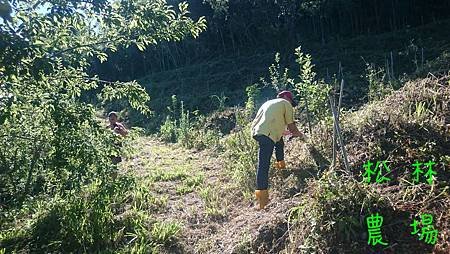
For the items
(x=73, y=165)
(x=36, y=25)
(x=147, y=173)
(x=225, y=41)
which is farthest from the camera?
(x=225, y=41)

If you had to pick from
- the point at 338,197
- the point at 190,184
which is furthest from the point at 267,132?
the point at 190,184

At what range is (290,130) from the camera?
14.9 feet

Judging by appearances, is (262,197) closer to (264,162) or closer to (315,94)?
(264,162)

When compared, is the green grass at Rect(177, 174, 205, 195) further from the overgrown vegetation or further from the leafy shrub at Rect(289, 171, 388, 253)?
the leafy shrub at Rect(289, 171, 388, 253)

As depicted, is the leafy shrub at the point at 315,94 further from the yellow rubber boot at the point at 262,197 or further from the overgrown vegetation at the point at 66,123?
the overgrown vegetation at the point at 66,123

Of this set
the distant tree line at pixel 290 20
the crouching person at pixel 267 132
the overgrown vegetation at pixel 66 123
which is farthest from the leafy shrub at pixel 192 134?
the distant tree line at pixel 290 20

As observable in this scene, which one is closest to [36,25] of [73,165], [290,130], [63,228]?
[73,165]

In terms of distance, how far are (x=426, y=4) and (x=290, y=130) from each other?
18.4 metres

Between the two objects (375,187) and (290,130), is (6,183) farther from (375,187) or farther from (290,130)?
(375,187)

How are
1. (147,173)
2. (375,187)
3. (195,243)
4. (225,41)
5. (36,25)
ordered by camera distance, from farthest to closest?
(225,41) → (147,173) → (195,243) → (375,187) → (36,25)

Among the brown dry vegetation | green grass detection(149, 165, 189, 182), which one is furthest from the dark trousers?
green grass detection(149, 165, 189, 182)

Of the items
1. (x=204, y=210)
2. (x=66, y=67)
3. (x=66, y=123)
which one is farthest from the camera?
(x=204, y=210)

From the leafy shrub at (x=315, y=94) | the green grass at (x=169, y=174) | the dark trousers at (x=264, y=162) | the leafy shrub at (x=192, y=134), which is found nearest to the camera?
the dark trousers at (x=264, y=162)

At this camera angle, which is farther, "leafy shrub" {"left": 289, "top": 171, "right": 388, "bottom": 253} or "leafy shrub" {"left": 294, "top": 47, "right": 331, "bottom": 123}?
"leafy shrub" {"left": 294, "top": 47, "right": 331, "bottom": 123}
